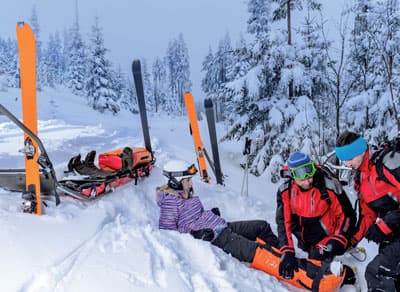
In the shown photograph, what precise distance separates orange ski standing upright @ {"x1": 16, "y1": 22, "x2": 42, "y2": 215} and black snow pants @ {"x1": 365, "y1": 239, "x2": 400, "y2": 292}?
2991 mm

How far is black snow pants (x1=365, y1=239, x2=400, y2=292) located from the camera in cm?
269

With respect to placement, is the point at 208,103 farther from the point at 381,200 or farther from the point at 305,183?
the point at 381,200

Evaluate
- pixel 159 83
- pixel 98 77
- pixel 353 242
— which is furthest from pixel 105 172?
pixel 159 83

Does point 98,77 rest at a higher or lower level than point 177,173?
higher

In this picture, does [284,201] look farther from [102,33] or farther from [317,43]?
[102,33]

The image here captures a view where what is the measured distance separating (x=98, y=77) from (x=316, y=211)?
30.9 metres

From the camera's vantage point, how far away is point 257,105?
12.1 meters

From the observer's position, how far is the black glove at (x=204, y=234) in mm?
3618

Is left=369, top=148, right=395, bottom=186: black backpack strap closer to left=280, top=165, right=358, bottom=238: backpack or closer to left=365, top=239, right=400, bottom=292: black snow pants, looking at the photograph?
left=365, top=239, right=400, bottom=292: black snow pants

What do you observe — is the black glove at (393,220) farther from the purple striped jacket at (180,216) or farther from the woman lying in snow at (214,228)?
the purple striped jacket at (180,216)

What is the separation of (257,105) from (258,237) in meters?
8.37

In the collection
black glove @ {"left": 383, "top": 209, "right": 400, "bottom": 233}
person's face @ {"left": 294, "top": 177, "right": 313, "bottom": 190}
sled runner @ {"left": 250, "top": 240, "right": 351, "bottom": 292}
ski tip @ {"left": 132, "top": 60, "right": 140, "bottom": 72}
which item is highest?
ski tip @ {"left": 132, "top": 60, "right": 140, "bottom": 72}

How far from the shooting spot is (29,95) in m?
3.45

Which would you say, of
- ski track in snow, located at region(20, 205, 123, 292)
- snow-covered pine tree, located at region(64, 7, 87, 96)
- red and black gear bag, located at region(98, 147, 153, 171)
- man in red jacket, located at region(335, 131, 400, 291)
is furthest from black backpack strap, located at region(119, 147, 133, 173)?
snow-covered pine tree, located at region(64, 7, 87, 96)
